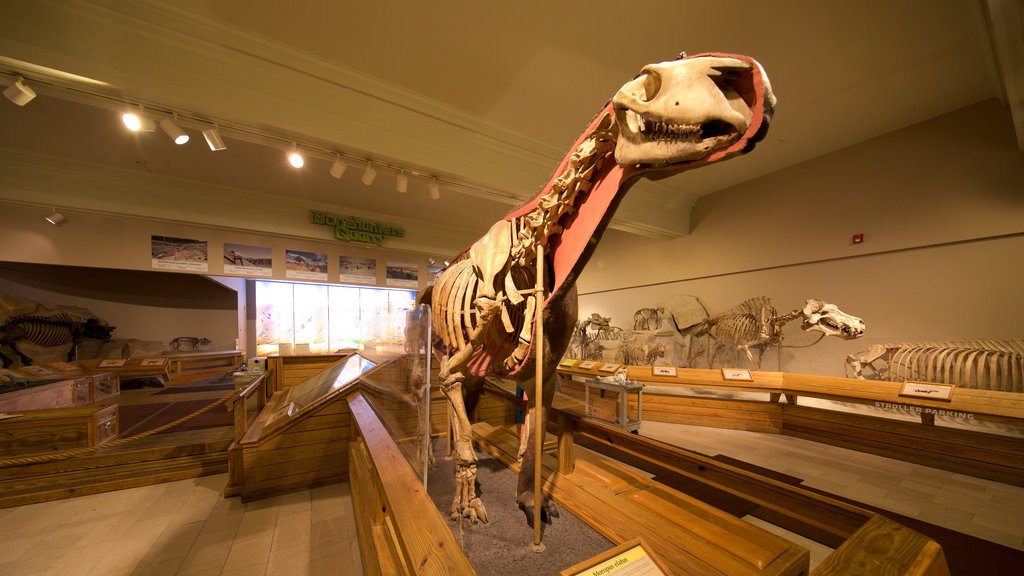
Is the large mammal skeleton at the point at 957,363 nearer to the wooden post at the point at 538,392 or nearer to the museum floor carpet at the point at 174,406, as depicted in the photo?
the wooden post at the point at 538,392

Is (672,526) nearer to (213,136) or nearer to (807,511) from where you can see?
(807,511)

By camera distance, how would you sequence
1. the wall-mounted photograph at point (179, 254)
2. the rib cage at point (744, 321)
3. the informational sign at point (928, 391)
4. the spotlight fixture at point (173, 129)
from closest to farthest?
the informational sign at point (928, 391), the spotlight fixture at point (173, 129), the rib cage at point (744, 321), the wall-mounted photograph at point (179, 254)

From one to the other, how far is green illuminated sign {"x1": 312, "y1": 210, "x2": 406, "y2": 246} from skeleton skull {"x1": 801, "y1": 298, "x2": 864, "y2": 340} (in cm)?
666

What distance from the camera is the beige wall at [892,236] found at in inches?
135

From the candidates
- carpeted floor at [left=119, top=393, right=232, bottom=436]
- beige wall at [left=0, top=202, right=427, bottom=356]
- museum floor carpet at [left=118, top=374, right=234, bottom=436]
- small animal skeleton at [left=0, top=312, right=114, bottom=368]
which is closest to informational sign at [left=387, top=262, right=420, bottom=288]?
beige wall at [left=0, top=202, right=427, bottom=356]

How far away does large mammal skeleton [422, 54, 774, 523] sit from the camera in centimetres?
88

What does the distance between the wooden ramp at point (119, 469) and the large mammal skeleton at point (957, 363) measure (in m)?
7.44

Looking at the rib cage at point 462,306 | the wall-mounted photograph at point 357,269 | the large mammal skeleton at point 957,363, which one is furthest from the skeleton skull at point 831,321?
the wall-mounted photograph at point 357,269

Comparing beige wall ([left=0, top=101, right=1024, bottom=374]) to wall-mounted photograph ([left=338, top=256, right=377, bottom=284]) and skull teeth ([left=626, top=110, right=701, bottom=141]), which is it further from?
skull teeth ([left=626, top=110, right=701, bottom=141])

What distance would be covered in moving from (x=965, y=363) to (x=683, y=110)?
4.76 metres

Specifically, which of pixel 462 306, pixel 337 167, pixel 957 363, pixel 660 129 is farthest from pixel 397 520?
pixel 957 363

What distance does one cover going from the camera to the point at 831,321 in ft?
12.6

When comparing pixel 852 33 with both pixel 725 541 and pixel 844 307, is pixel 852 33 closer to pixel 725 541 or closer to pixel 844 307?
pixel 844 307

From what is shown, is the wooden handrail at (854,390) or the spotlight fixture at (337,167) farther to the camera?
the spotlight fixture at (337,167)
